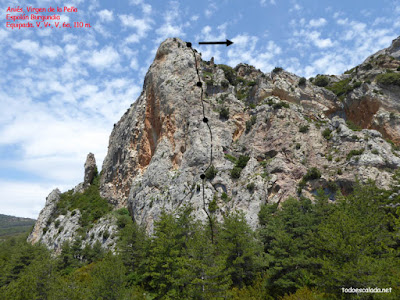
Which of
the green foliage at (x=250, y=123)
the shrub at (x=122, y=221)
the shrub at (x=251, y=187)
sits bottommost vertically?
the shrub at (x=122, y=221)

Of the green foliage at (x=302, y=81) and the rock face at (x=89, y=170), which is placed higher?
the green foliage at (x=302, y=81)

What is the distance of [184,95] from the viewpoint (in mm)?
58188

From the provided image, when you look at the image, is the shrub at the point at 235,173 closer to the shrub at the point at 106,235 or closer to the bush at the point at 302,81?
the shrub at the point at 106,235

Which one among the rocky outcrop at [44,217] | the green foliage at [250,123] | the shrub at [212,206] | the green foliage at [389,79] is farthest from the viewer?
the rocky outcrop at [44,217]

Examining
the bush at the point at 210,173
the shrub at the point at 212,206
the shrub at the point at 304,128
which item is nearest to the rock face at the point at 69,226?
the shrub at the point at 212,206

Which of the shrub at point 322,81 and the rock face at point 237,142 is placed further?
the shrub at point 322,81

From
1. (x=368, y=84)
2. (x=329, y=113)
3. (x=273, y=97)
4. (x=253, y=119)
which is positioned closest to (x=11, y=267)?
(x=253, y=119)

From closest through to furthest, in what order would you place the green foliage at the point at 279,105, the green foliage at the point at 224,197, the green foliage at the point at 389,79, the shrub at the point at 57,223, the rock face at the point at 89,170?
the green foliage at the point at 224,197, the green foliage at the point at 389,79, the green foliage at the point at 279,105, the shrub at the point at 57,223, the rock face at the point at 89,170

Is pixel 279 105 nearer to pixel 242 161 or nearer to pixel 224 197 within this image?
pixel 242 161

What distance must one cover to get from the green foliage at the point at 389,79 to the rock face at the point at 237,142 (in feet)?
4.02

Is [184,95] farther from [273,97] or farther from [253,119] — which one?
[273,97]

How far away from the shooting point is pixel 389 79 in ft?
169

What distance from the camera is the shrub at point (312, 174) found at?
3925 centimetres

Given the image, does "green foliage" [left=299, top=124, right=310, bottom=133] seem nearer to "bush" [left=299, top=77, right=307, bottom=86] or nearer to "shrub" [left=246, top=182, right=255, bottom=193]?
"shrub" [left=246, top=182, right=255, bottom=193]
